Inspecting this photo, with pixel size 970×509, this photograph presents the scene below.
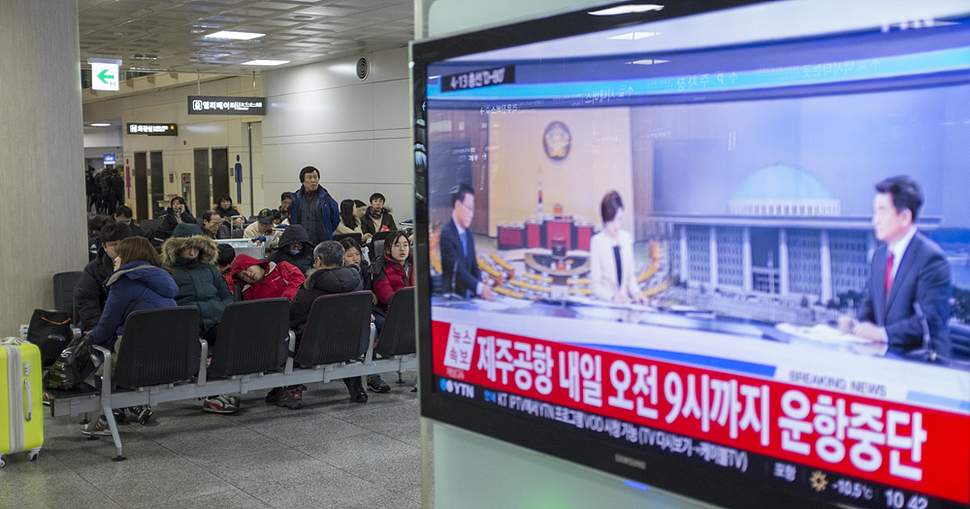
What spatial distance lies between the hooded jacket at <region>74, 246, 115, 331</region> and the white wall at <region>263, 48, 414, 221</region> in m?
9.51

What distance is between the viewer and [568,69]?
2430 millimetres

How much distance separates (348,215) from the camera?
12.7 metres

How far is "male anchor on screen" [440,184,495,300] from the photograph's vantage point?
2771 millimetres

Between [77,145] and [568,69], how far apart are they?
7.36m

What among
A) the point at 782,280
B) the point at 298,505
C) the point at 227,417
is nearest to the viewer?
the point at 782,280

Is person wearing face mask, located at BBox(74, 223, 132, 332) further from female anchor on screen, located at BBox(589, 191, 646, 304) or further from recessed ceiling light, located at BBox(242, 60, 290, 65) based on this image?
recessed ceiling light, located at BBox(242, 60, 290, 65)

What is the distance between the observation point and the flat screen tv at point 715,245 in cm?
175

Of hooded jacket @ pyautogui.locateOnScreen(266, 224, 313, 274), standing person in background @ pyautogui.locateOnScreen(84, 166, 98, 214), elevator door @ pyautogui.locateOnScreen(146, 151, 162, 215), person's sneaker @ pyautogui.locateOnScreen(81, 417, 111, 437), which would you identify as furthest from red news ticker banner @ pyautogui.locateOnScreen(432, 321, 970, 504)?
standing person in background @ pyautogui.locateOnScreen(84, 166, 98, 214)

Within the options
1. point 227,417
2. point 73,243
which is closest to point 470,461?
point 227,417

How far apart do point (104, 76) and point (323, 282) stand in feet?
37.1

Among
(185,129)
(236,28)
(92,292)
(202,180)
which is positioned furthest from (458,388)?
(185,129)

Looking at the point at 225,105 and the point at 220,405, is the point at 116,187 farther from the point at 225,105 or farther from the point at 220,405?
the point at 220,405

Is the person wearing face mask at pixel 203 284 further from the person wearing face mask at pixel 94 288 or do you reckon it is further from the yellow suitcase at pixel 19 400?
the yellow suitcase at pixel 19 400

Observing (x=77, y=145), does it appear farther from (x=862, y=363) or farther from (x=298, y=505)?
(x=862, y=363)
